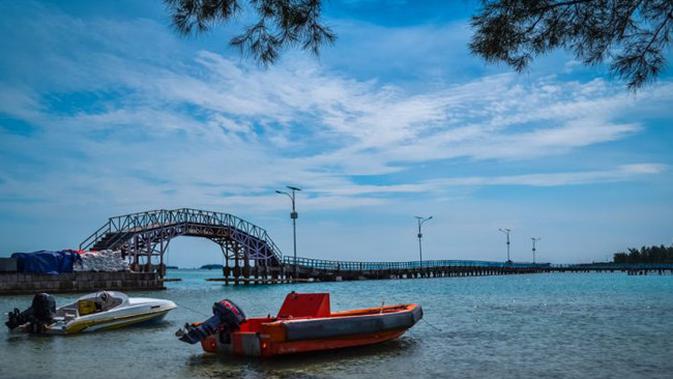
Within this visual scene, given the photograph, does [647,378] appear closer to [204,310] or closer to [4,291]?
[204,310]

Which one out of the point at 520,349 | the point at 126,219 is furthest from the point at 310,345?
the point at 126,219

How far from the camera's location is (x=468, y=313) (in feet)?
92.2

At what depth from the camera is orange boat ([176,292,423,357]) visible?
13.6 m

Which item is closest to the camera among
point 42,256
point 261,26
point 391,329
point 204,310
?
point 261,26

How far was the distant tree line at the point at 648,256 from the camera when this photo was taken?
555 feet

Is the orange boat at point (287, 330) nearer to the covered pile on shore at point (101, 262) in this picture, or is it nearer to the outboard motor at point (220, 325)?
the outboard motor at point (220, 325)

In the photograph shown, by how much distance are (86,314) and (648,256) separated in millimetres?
181829

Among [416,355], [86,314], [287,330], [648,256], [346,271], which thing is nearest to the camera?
[287,330]

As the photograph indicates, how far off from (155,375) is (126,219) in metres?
44.3

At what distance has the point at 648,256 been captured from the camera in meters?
174

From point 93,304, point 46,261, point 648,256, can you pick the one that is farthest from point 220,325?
point 648,256

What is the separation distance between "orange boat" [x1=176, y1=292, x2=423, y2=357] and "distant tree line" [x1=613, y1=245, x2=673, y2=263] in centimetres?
17573

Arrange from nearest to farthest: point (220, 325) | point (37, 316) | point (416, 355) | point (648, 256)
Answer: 1. point (220, 325)
2. point (416, 355)
3. point (37, 316)
4. point (648, 256)

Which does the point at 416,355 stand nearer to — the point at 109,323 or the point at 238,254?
the point at 109,323
